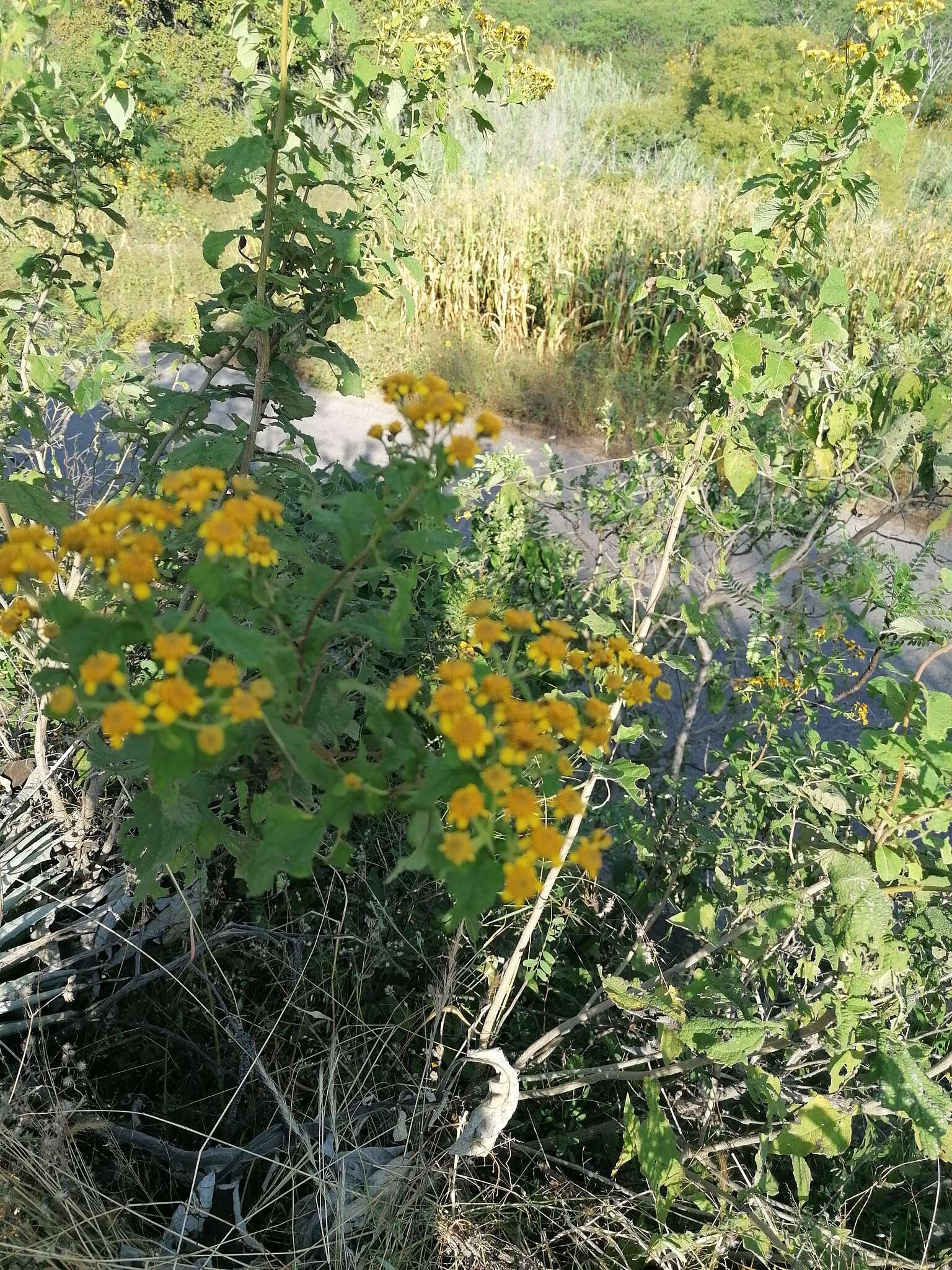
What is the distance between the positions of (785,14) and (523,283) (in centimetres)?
1846

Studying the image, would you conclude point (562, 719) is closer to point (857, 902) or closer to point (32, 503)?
point (857, 902)

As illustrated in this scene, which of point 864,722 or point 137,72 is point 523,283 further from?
point 864,722

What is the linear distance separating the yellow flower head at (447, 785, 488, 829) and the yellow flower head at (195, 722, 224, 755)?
0.21m

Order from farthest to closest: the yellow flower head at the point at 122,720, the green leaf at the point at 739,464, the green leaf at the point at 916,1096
→ the green leaf at the point at 739,464 < the green leaf at the point at 916,1096 < the yellow flower head at the point at 122,720

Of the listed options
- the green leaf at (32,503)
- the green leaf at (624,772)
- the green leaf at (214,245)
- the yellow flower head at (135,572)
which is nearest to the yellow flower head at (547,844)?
the yellow flower head at (135,572)

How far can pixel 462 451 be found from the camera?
0.86m

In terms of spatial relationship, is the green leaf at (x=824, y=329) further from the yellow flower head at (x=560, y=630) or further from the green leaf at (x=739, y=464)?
the yellow flower head at (x=560, y=630)

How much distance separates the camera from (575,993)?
2039mm

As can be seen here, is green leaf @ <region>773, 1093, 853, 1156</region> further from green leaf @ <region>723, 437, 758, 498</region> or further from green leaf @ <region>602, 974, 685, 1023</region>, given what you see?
green leaf @ <region>723, 437, 758, 498</region>

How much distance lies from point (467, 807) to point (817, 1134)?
99cm

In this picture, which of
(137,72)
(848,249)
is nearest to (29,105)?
(137,72)

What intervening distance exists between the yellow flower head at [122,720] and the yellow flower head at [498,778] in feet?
0.99

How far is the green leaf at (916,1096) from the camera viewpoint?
49.4 inches

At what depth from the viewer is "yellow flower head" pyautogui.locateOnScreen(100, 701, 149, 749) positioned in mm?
724
